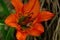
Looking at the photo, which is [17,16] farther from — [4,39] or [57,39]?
[57,39]

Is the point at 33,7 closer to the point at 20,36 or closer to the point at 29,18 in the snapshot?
the point at 29,18

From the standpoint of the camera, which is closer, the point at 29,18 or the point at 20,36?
the point at 20,36

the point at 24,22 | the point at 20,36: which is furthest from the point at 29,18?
the point at 20,36

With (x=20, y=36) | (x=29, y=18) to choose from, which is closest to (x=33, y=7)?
(x=29, y=18)

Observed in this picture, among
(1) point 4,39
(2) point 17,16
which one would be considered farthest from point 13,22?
(1) point 4,39

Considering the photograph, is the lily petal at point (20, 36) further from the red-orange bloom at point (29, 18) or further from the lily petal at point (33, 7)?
the lily petal at point (33, 7)

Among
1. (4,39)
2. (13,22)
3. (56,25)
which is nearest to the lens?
(13,22)

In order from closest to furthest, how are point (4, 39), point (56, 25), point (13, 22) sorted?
point (13, 22) < point (4, 39) < point (56, 25)

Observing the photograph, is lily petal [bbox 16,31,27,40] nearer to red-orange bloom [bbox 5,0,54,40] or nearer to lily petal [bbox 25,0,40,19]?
red-orange bloom [bbox 5,0,54,40]

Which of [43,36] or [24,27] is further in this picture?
[43,36]
